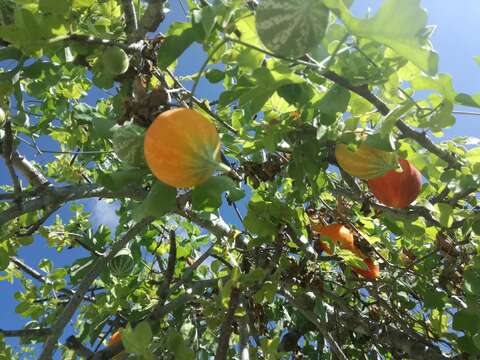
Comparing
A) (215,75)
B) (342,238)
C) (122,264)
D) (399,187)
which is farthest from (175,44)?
(122,264)

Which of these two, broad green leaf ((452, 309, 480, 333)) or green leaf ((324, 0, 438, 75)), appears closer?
green leaf ((324, 0, 438, 75))

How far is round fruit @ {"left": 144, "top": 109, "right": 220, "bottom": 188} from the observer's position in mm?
1213

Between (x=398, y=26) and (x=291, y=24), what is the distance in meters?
0.22

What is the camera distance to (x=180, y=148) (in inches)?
48.6

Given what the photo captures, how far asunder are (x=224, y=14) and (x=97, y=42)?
57cm

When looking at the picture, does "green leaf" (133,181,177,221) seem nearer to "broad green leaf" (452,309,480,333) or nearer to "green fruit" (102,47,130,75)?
"green fruit" (102,47,130,75)

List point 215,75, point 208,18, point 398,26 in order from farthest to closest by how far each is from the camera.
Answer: point 215,75
point 208,18
point 398,26

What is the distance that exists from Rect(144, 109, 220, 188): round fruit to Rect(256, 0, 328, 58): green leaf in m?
0.36

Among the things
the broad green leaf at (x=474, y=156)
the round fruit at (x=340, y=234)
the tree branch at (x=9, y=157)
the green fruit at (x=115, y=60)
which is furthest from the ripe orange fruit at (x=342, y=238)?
the tree branch at (x=9, y=157)

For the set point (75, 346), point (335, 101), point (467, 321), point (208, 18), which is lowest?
point (467, 321)

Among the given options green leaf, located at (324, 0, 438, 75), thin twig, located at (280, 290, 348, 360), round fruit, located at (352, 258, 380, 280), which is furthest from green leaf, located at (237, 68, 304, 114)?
round fruit, located at (352, 258, 380, 280)

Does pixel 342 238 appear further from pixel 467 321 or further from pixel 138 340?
pixel 138 340

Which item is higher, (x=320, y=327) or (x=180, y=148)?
(x=180, y=148)

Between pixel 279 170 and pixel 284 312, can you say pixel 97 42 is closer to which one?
pixel 279 170
